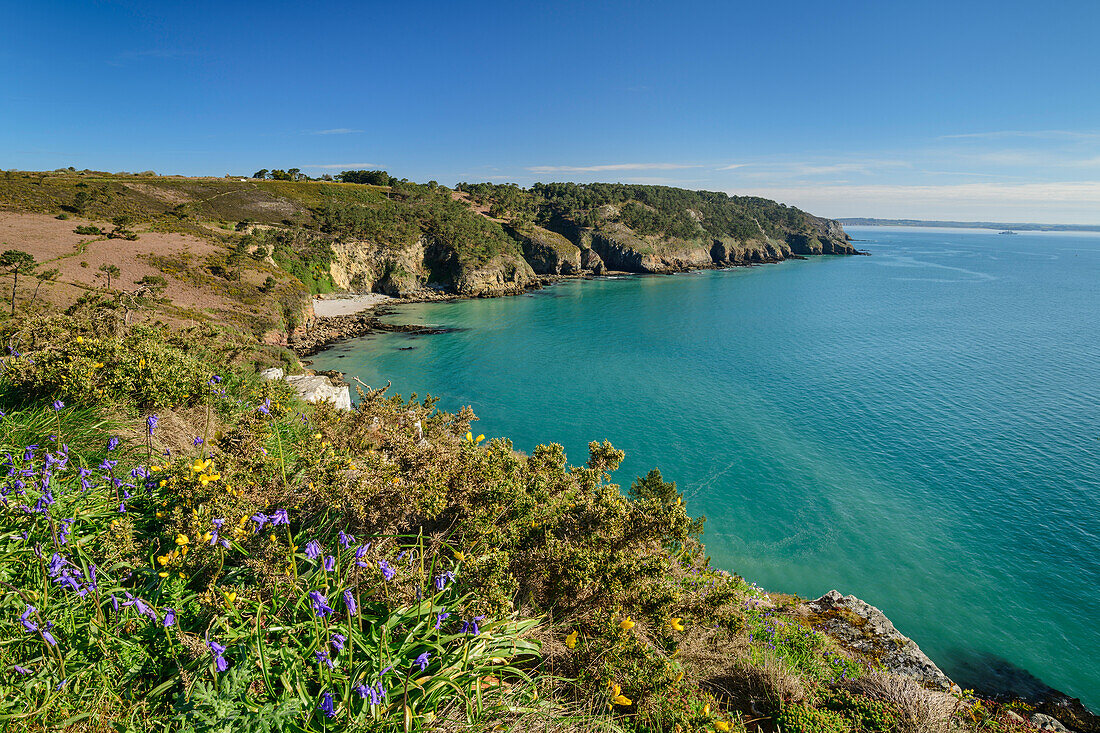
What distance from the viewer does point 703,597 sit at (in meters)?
6.28

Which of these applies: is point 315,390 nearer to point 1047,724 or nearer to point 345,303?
point 1047,724

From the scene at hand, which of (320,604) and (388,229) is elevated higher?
(388,229)

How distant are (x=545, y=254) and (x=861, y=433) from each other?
80.2 m

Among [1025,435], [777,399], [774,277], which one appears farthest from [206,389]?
[774,277]

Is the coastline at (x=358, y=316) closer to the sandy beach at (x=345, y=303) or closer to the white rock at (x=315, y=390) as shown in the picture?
the sandy beach at (x=345, y=303)

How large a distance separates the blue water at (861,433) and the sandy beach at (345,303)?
9.36 meters

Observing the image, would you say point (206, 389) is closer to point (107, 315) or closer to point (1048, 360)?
point (107, 315)

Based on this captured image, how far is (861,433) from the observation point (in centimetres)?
2872

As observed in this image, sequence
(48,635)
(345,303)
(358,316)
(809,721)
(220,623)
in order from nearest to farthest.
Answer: (48,635)
(220,623)
(809,721)
(358,316)
(345,303)

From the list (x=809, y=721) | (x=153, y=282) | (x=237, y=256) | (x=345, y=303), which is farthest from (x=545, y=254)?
(x=809, y=721)

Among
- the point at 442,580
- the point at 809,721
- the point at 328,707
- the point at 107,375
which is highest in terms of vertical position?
the point at 107,375

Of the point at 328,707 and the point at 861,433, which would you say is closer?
the point at 328,707

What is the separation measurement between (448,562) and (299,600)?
134 centimetres

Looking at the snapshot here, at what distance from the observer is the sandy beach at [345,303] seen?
199 ft
